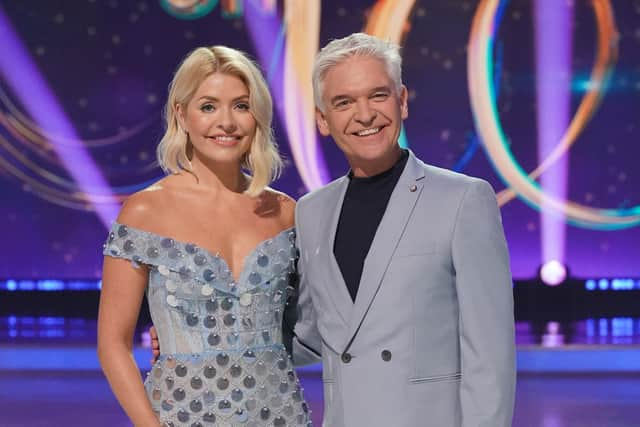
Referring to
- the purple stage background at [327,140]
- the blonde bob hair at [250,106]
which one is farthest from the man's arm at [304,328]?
the purple stage background at [327,140]

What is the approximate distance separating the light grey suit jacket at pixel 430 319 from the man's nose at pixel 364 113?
5.8 inches

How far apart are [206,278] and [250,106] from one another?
15.6 inches

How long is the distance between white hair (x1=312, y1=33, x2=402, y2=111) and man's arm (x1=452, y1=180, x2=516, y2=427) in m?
0.33

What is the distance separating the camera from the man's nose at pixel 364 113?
6.17 feet

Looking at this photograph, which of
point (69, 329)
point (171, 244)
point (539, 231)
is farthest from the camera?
point (539, 231)

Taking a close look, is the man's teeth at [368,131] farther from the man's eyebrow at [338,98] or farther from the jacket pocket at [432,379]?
the jacket pocket at [432,379]

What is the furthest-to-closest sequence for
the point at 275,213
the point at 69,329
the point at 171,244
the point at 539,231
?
1. the point at 539,231
2. the point at 69,329
3. the point at 275,213
4. the point at 171,244

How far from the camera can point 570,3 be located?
8.23 meters

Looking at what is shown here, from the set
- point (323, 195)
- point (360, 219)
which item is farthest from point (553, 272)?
point (360, 219)

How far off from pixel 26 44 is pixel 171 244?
7144mm

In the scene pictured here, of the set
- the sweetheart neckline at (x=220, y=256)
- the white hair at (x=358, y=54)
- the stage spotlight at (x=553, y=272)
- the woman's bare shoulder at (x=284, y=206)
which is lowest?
the sweetheart neckline at (x=220, y=256)

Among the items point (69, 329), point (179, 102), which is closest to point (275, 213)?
point (179, 102)

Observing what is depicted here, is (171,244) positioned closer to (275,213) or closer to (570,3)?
(275,213)

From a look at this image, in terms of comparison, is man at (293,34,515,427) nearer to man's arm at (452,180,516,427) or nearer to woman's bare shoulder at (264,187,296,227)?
man's arm at (452,180,516,427)
